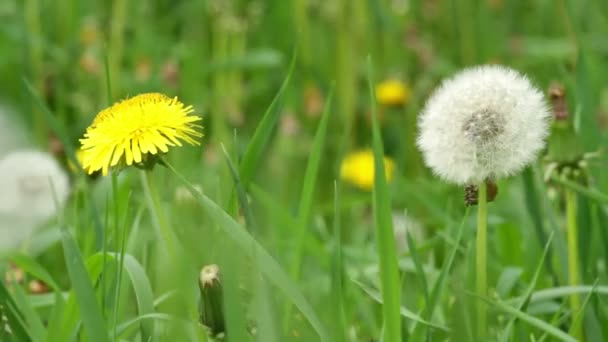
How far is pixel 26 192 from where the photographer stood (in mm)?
2236

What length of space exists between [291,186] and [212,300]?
1.48 m

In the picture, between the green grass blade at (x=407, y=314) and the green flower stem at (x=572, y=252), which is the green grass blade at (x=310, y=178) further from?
the green flower stem at (x=572, y=252)

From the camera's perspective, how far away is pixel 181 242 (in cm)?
123

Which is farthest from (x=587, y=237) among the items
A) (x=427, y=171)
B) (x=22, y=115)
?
(x=22, y=115)

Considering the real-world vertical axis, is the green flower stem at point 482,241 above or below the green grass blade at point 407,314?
above

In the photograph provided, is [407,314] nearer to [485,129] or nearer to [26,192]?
[485,129]

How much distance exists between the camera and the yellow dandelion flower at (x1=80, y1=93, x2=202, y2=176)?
1.15m

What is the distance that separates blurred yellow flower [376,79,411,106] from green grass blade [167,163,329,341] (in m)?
2.20

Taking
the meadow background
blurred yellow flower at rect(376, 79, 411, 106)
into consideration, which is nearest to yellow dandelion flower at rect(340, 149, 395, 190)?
the meadow background

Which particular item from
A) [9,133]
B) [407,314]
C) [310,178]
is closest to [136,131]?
[310,178]

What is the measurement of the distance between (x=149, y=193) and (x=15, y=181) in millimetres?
1155

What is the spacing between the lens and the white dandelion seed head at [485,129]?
4.03ft

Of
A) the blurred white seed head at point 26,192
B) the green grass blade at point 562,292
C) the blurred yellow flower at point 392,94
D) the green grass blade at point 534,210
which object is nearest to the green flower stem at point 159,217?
the green grass blade at point 562,292

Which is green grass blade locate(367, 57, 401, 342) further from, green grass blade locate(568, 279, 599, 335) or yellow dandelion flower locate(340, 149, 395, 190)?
yellow dandelion flower locate(340, 149, 395, 190)
